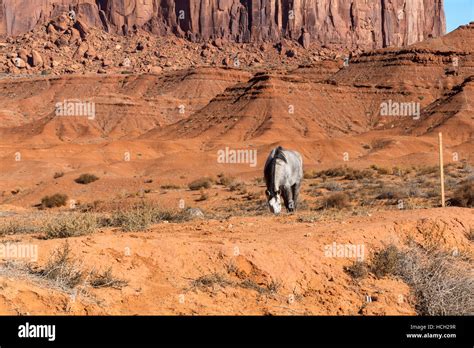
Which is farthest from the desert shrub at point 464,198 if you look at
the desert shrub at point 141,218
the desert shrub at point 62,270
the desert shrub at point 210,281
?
the desert shrub at point 62,270

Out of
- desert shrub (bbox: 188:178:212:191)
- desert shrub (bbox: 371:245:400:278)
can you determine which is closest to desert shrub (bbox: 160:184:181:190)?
desert shrub (bbox: 188:178:212:191)

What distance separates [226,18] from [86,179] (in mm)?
129342

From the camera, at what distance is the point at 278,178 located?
1503 cm

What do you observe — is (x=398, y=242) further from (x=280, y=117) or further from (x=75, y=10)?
(x=75, y=10)

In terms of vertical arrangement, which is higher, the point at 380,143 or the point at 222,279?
the point at 380,143

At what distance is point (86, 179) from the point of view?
36219 mm

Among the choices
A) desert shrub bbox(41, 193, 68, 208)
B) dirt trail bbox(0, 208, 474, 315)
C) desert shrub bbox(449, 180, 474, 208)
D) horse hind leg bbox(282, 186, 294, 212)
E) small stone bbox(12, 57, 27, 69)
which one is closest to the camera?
dirt trail bbox(0, 208, 474, 315)

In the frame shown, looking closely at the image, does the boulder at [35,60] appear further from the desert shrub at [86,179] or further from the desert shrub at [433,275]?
the desert shrub at [433,275]

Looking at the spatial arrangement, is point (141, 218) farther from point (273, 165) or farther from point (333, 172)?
point (333, 172)

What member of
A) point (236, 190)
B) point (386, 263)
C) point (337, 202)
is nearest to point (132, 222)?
point (386, 263)

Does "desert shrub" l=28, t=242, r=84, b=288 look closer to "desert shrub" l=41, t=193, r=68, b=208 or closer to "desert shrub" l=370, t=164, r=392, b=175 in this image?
"desert shrub" l=41, t=193, r=68, b=208

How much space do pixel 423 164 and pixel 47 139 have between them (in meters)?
53.0

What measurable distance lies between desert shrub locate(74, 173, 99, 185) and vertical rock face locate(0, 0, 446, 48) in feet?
397

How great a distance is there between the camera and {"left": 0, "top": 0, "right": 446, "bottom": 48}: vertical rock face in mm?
155000
